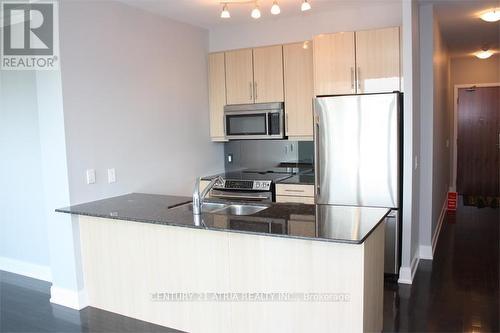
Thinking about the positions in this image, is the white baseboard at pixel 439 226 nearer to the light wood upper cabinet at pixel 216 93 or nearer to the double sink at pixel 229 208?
the double sink at pixel 229 208

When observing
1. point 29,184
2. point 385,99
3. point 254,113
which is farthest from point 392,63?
point 29,184

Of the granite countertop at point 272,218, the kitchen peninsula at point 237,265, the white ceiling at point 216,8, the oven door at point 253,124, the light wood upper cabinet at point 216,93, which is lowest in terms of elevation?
the kitchen peninsula at point 237,265

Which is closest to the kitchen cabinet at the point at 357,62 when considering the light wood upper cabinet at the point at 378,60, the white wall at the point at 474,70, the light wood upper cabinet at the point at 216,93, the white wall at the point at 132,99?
the light wood upper cabinet at the point at 378,60

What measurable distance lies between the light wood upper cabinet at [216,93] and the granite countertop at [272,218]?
1.76 m

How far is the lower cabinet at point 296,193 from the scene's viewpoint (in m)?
4.17

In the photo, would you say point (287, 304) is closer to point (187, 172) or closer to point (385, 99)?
point (385, 99)

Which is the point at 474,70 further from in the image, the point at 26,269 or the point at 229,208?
the point at 26,269

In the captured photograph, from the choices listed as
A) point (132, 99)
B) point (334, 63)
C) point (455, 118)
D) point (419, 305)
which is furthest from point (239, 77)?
point (455, 118)

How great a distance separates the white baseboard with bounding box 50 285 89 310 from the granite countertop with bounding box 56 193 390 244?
72 centimetres

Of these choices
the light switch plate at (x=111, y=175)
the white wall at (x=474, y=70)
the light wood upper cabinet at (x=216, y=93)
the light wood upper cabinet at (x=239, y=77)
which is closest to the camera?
the light switch plate at (x=111, y=175)

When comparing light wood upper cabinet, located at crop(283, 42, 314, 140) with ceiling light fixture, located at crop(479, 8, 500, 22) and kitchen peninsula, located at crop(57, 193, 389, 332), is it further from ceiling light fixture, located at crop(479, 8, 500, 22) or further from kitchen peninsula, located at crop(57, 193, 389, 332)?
ceiling light fixture, located at crop(479, 8, 500, 22)

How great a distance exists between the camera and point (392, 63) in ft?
12.4

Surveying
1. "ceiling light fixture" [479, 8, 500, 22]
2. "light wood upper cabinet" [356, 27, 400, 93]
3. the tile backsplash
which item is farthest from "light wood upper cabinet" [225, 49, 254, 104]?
"ceiling light fixture" [479, 8, 500, 22]

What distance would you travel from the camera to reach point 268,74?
15.1ft
